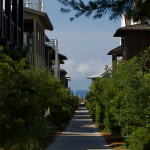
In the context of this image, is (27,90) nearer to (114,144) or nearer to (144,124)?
(144,124)

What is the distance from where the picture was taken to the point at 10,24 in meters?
27.1

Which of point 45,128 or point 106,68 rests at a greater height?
point 106,68

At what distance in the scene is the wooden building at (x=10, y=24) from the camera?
24516 millimetres

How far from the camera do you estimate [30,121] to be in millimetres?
19594

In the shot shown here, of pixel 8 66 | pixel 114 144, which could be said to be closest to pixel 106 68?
pixel 114 144

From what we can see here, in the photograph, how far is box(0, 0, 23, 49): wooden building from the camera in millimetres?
24516

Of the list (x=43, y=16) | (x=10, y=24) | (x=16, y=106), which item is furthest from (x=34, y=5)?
(x=16, y=106)

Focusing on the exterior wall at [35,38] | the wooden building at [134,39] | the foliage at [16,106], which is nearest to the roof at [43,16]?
the exterior wall at [35,38]

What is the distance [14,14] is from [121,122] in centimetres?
1094

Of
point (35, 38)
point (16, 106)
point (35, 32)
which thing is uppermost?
point (35, 32)

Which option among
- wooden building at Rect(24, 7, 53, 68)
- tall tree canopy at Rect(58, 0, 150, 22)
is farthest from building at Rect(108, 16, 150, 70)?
tall tree canopy at Rect(58, 0, 150, 22)

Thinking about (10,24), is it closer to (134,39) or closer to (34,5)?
(34,5)

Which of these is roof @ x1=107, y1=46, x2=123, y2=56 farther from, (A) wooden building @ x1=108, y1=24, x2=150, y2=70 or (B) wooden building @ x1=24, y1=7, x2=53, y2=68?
(B) wooden building @ x1=24, y1=7, x2=53, y2=68

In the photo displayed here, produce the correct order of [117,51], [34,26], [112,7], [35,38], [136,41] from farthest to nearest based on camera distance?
1. [117,51]
2. [136,41]
3. [35,38]
4. [34,26]
5. [112,7]
